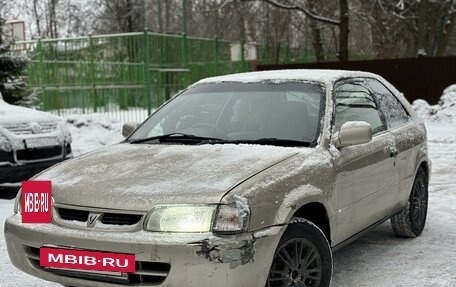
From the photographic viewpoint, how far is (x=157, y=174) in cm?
340

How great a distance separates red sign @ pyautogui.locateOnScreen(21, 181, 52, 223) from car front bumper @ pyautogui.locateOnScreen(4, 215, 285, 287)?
0.77ft

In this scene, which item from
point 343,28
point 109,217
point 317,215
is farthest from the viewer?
point 343,28

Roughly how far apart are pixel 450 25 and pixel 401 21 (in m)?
2.05

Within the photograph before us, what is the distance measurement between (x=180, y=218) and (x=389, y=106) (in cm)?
278

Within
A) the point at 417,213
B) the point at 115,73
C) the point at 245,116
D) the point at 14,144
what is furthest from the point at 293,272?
the point at 115,73

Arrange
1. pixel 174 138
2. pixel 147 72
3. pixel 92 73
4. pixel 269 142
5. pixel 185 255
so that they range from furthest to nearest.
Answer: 1. pixel 92 73
2. pixel 147 72
3. pixel 174 138
4. pixel 269 142
5. pixel 185 255

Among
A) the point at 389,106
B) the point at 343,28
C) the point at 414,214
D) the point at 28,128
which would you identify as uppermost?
the point at 343,28

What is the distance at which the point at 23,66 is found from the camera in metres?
13.6

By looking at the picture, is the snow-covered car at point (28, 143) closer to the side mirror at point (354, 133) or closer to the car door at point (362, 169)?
the car door at point (362, 169)

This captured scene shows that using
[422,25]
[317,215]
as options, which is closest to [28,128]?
[317,215]

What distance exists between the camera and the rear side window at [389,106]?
199 inches

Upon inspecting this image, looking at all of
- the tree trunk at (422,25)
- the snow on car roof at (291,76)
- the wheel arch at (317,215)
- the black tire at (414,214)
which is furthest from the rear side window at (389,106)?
the tree trunk at (422,25)

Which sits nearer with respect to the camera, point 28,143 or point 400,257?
point 400,257

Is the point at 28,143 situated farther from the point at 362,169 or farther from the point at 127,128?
the point at 362,169
